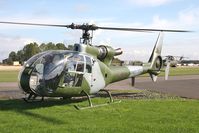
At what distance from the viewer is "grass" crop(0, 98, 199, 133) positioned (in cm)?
1058

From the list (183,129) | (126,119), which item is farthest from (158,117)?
(183,129)

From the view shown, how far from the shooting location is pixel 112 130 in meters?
10.4

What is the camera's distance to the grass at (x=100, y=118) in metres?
10.6

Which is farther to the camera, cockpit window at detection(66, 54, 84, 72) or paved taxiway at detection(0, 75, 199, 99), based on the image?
paved taxiway at detection(0, 75, 199, 99)

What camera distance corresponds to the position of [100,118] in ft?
41.3

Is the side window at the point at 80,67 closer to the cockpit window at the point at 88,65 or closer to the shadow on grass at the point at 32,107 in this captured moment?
the cockpit window at the point at 88,65

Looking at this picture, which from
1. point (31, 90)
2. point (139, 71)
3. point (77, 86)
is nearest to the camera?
point (31, 90)

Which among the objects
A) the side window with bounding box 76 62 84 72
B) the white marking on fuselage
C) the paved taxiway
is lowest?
the paved taxiway

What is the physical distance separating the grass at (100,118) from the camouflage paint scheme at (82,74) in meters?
0.81

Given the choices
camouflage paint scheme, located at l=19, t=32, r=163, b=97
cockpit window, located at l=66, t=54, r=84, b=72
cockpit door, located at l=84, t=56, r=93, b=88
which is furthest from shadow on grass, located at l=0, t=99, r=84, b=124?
cockpit window, located at l=66, t=54, r=84, b=72

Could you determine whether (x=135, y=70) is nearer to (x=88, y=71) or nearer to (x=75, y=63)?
(x=88, y=71)

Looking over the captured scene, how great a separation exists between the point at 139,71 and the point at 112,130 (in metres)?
12.1

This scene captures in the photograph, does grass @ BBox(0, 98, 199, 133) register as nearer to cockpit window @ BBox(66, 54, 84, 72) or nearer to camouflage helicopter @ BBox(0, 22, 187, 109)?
camouflage helicopter @ BBox(0, 22, 187, 109)

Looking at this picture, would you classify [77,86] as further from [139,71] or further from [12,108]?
A: [139,71]
